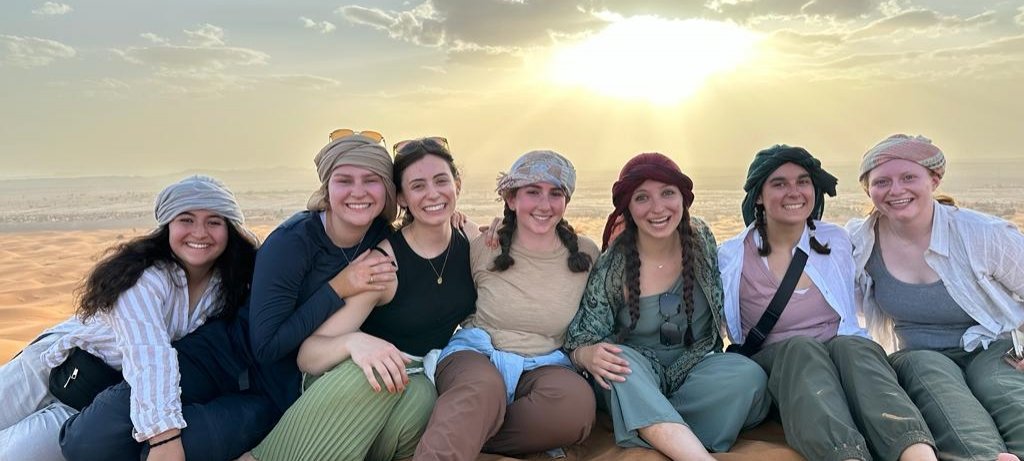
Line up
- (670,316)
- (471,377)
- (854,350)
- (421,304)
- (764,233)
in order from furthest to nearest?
(764,233), (670,316), (421,304), (854,350), (471,377)

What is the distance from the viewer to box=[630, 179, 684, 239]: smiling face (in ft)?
14.8

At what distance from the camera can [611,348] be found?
4293 millimetres

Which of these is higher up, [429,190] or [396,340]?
[429,190]

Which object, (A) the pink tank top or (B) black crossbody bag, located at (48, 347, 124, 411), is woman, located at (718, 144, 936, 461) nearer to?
(A) the pink tank top

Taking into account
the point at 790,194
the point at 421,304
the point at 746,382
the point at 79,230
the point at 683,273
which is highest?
the point at 790,194

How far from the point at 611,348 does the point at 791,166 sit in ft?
5.81

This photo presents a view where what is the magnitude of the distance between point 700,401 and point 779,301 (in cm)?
92

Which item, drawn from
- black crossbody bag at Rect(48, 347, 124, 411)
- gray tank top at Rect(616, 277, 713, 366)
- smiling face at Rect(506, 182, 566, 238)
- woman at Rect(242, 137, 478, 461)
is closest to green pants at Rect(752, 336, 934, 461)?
gray tank top at Rect(616, 277, 713, 366)

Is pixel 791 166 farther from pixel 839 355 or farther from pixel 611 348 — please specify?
pixel 611 348

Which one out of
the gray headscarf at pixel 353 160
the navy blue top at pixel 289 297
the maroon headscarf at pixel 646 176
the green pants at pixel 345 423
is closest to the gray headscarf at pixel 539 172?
the maroon headscarf at pixel 646 176

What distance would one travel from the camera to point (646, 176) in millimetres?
4488

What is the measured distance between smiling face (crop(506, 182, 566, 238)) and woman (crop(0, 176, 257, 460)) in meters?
1.76

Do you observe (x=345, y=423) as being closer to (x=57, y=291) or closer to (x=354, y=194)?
(x=354, y=194)

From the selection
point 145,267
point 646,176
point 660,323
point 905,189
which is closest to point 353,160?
point 145,267
